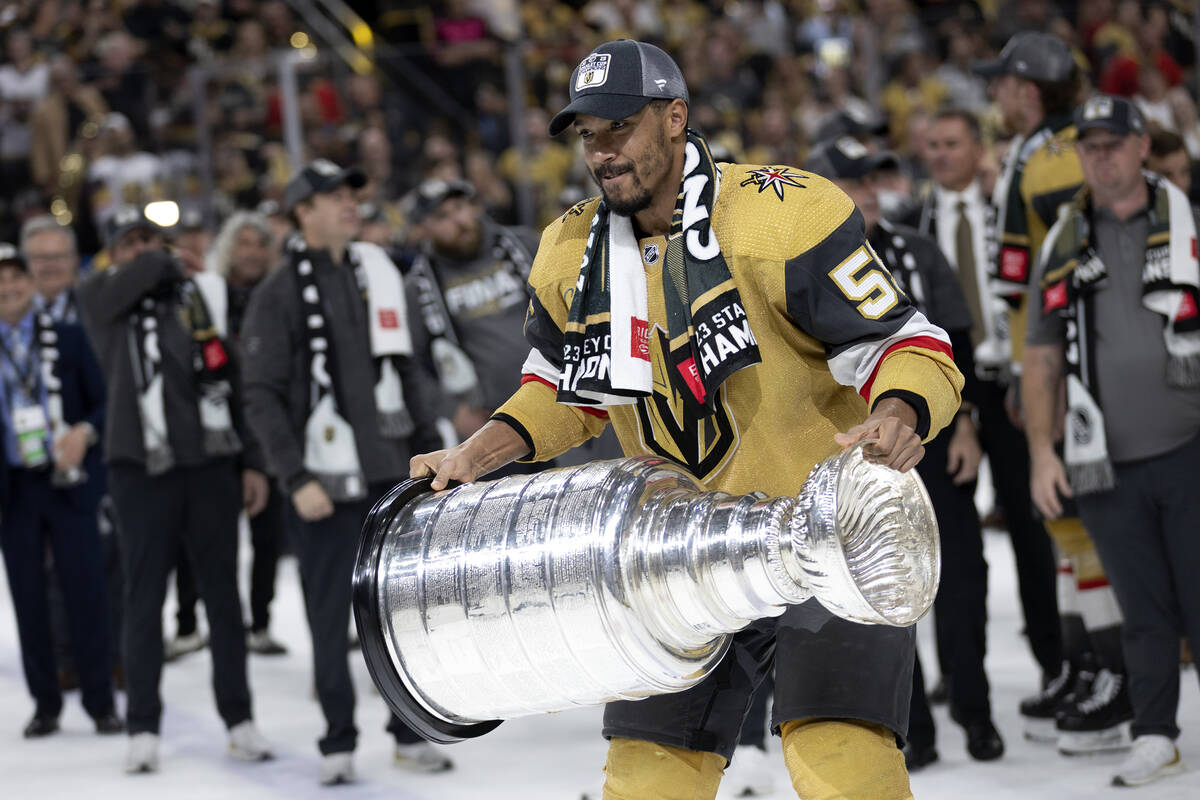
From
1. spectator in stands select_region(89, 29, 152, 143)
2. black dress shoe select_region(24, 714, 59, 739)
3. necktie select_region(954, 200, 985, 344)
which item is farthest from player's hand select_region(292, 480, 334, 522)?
spectator in stands select_region(89, 29, 152, 143)

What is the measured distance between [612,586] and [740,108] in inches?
428

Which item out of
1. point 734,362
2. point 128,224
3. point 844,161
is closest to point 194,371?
point 128,224

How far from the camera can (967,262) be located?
19.5 feet

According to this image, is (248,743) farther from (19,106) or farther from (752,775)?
(19,106)

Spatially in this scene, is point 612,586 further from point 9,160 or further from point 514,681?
point 9,160

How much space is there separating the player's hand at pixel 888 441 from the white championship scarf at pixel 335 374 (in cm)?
310

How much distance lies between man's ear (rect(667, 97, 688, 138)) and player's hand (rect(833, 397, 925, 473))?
0.74 metres

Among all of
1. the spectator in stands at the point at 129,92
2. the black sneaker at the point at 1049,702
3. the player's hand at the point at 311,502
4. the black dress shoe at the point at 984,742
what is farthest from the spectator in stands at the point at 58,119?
the black dress shoe at the point at 984,742

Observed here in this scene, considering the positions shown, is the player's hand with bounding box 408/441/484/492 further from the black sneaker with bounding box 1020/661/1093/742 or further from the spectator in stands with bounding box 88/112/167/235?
the spectator in stands with bounding box 88/112/167/235

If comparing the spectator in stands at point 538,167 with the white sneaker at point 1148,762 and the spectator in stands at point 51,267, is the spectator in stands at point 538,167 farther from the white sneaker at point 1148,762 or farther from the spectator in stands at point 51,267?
the white sneaker at point 1148,762

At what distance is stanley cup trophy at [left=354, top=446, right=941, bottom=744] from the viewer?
2354 mm

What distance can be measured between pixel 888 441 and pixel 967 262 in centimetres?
368

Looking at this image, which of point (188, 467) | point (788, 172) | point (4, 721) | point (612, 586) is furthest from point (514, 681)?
point (4, 721)

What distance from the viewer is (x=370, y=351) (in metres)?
5.46
